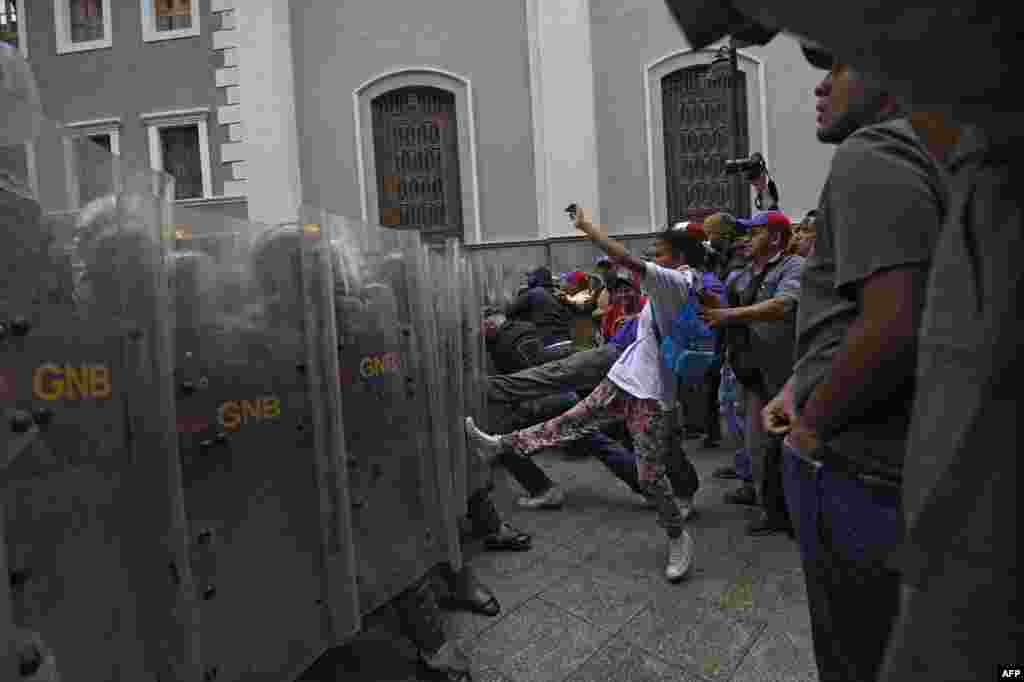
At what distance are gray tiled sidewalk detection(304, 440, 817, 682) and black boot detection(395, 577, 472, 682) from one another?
0.37 feet

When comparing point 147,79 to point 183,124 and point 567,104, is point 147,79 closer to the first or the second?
point 183,124

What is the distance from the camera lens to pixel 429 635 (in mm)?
2779

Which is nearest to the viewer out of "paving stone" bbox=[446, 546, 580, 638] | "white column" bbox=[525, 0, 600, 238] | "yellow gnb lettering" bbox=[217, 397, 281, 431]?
"yellow gnb lettering" bbox=[217, 397, 281, 431]

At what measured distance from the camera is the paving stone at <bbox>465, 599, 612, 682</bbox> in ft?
9.22

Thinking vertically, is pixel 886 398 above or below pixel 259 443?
above

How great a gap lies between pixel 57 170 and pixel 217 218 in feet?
2.43

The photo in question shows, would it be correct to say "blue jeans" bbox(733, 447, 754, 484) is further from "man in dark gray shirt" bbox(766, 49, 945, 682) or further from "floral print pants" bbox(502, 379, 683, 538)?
"man in dark gray shirt" bbox(766, 49, 945, 682)

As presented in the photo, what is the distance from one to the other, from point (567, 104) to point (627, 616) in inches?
416

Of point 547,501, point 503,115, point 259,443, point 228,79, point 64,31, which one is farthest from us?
point 64,31

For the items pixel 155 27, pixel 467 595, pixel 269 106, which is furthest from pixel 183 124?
pixel 467 595

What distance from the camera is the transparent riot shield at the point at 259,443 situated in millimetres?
1943

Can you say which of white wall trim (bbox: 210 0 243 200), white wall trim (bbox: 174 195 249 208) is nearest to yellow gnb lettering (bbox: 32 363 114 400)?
white wall trim (bbox: 174 195 249 208)

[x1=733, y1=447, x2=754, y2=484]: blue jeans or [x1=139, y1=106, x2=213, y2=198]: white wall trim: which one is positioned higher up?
[x1=139, y1=106, x2=213, y2=198]: white wall trim

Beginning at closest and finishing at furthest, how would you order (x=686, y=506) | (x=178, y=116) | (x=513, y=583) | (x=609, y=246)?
1. (x=609, y=246)
2. (x=513, y=583)
3. (x=686, y=506)
4. (x=178, y=116)
